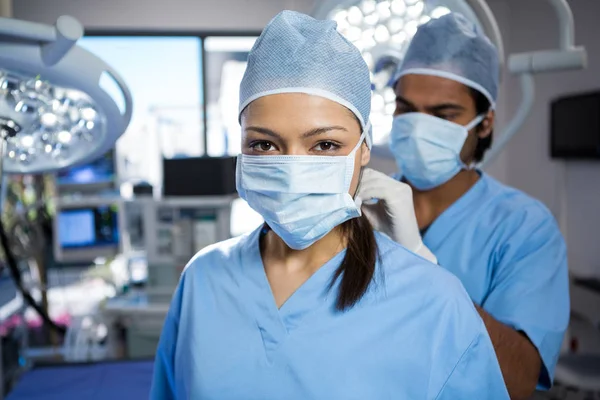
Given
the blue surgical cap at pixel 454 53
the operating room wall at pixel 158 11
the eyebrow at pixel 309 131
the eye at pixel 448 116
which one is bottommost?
the eyebrow at pixel 309 131

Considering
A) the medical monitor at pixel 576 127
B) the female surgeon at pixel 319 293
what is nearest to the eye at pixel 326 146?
the female surgeon at pixel 319 293

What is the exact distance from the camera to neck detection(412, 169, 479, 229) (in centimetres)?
128

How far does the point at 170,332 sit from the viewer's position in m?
0.98

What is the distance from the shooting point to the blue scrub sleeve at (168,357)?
0.98 metres

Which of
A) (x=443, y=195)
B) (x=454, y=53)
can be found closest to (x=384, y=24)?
(x=454, y=53)

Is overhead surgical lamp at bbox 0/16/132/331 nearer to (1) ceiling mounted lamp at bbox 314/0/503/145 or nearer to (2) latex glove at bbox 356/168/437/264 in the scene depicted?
(2) latex glove at bbox 356/168/437/264

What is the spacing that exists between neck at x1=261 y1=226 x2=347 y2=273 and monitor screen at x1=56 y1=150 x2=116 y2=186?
2.65 m

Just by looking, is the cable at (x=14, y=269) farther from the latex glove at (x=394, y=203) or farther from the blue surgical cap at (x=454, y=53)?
the blue surgical cap at (x=454, y=53)

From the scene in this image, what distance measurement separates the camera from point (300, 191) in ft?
2.69

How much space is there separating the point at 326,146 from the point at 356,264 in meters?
0.22

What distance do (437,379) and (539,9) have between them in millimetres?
2980

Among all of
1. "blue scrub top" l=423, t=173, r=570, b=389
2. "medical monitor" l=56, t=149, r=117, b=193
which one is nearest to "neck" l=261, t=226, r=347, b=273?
"blue scrub top" l=423, t=173, r=570, b=389

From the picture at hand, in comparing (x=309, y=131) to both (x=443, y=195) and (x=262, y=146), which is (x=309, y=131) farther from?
(x=443, y=195)

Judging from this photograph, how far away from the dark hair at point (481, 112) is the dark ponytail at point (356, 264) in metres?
0.47
